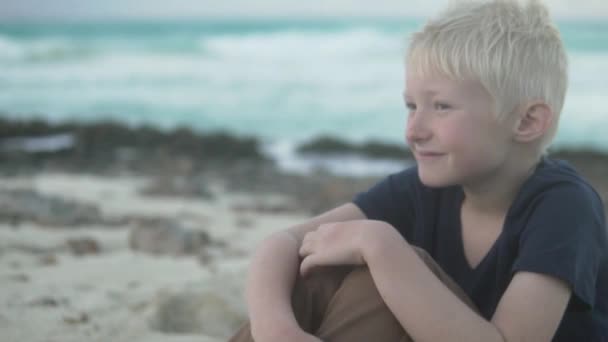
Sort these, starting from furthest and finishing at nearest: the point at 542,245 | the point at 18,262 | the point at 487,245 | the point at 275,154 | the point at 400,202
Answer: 1. the point at 275,154
2. the point at 18,262
3. the point at 400,202
4. the point at 487,245
5. the point at 542,245

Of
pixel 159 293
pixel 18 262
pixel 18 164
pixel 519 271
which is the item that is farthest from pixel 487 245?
pixel 18 164

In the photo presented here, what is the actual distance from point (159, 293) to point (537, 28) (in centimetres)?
207

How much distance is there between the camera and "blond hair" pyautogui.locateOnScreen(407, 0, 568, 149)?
79.4 inches

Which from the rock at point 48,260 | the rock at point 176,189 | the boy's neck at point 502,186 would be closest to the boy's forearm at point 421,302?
the boy's neck at point 502,186

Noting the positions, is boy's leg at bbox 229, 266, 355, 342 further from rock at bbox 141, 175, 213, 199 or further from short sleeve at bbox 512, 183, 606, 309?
rock at bbox 141, 175, 213, 199

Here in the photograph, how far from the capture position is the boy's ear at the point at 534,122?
2.08m

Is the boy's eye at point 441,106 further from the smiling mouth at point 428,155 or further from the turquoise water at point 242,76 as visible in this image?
the turquoise water at point 242,76

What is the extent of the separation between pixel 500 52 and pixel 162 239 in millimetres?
2892

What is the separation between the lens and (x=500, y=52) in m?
2.02

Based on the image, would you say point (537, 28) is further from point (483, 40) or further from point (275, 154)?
point (275, 154)

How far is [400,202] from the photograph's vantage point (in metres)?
2.39

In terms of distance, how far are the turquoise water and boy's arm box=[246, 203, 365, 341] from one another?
9.21 m

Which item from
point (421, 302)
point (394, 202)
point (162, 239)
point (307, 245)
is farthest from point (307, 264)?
point (162, 239)

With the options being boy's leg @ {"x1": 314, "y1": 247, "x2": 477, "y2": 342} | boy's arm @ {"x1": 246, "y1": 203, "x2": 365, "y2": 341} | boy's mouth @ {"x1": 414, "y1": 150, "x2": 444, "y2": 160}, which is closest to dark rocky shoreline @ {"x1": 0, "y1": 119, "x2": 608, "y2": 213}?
boy's arm @ {"x1": 246, "y1": 203, "x2": 365, "y2": 341}
